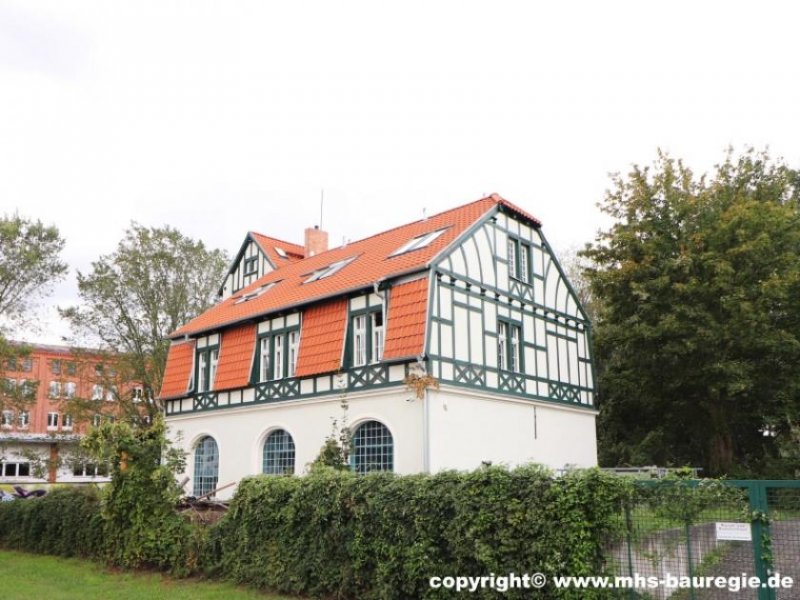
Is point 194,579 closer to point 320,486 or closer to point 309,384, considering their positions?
point 320,486

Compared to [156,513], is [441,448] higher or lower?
higher

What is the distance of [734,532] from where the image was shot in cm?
786

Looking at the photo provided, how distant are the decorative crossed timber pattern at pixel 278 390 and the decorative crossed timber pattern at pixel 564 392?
23.8 feet

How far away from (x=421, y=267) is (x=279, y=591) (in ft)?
27.7

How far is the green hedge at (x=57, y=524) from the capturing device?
50.7ft

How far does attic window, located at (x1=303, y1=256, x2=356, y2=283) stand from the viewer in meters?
22.4

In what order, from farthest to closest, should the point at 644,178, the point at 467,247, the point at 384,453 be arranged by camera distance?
the point at 644,178, the point at 467,247, the point at 384,453

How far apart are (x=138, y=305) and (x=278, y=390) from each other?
49.0ft

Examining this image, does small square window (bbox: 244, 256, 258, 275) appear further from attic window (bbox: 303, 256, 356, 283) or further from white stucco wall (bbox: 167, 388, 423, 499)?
white stucco wall (bbox: 167, 388, 423, 499)

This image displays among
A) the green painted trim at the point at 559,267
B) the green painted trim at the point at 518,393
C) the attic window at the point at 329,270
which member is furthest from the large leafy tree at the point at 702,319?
the attic window at the point at 329,270

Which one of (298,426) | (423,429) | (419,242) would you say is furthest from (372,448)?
(419,242)

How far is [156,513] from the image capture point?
13812 millimetres

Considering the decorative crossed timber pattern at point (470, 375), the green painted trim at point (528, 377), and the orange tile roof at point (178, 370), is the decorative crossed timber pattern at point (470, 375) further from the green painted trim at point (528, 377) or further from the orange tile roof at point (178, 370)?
the orange tile roof at point (178, 370)

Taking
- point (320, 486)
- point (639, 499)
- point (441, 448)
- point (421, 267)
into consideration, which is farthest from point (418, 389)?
point (639, 499)
